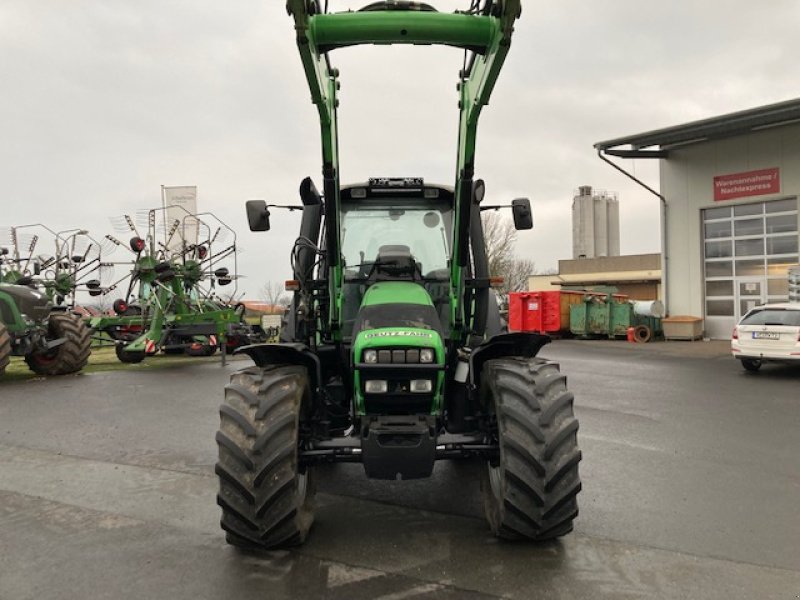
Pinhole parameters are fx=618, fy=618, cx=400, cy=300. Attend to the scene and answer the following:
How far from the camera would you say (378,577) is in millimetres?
3508

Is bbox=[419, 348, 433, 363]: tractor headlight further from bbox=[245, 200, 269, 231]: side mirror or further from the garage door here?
the garage door

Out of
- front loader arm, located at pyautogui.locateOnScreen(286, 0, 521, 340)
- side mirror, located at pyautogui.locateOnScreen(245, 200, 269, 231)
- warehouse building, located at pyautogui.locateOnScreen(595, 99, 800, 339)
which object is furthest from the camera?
warehouse building, located at pyautogui.locateOnScreen(595, 99, 800, 339)

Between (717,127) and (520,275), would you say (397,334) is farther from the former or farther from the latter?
(520,275)

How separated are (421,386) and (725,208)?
22332mm

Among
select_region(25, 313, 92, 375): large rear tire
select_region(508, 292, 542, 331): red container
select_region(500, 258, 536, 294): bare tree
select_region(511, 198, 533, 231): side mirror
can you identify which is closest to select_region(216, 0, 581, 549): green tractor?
select_region(511, 198, 533, 231): side mirror

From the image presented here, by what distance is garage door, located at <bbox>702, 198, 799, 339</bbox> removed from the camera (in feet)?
68.5

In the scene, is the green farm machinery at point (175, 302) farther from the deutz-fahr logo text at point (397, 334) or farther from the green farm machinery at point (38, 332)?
the deutz-fahr logo text at point (397, 334)

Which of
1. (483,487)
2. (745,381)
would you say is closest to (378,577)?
(483,487)

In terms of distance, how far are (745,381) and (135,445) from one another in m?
11.1

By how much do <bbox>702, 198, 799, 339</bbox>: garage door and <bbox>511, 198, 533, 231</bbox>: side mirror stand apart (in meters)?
19.6

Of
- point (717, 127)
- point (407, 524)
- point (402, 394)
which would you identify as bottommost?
point (407, 524)

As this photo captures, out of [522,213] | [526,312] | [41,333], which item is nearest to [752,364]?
[522,213]

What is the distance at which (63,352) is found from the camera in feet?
45.0

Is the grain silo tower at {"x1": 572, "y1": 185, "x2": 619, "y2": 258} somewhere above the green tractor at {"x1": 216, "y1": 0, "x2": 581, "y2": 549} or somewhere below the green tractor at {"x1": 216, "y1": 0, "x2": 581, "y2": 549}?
above
